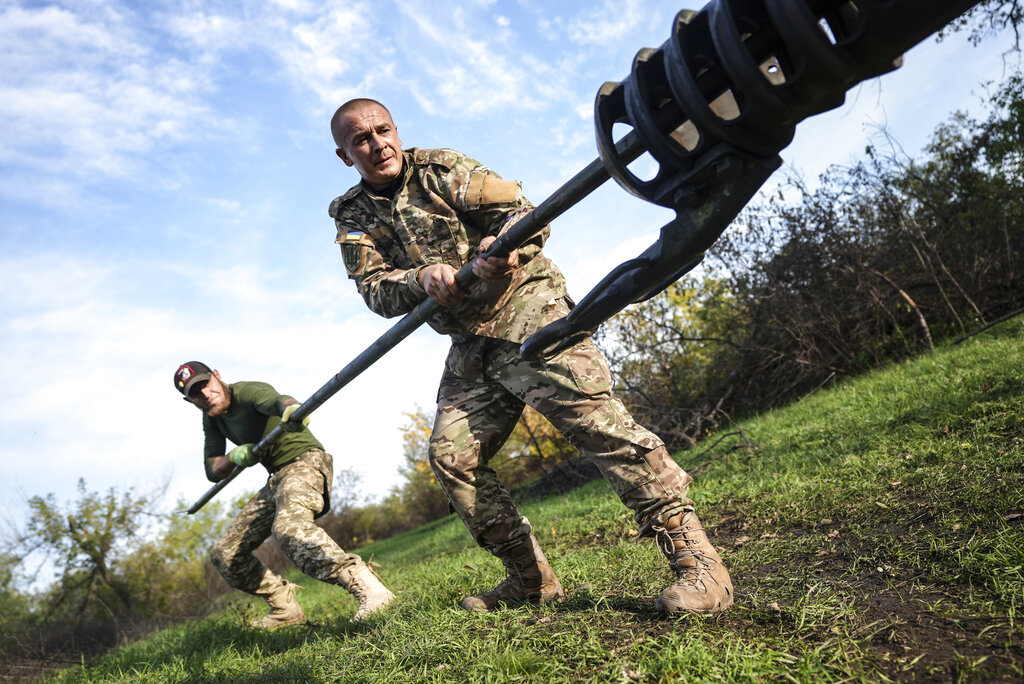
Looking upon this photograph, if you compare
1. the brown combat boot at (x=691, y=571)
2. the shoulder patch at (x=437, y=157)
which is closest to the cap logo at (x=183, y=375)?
the shoulder patch at (x=437, y=157)

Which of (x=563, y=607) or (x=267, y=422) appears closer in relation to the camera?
(x=563, y=607)

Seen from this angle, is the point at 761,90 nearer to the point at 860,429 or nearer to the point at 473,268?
the point at 473,268

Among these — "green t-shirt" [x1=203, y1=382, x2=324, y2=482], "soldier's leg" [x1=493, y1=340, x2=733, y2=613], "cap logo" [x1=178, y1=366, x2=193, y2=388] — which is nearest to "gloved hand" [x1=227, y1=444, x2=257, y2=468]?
"green t-shirt" [x1=203, y1=382, x2=324, y2=482]

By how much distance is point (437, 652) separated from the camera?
2.81 meters

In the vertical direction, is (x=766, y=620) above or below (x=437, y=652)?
below

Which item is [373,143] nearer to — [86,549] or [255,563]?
[255,563]

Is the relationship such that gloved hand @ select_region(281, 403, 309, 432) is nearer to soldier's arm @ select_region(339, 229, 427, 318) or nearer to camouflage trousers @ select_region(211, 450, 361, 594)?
camouflage trousers @ select_region(211, 450, 361, 594)

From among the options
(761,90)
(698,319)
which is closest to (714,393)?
(698,319)

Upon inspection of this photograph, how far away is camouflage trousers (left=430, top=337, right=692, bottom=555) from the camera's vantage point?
2822mm

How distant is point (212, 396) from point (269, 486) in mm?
965

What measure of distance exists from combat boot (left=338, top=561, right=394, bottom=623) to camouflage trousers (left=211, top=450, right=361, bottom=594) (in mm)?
85

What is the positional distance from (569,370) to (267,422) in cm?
380

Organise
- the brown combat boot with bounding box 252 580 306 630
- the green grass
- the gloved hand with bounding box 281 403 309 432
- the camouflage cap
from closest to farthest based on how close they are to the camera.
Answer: the green grass
the gloved hand with bounding box 281 403 309 432
the brown combat boot with bounding box 252 580 306 630
the camouflage cap

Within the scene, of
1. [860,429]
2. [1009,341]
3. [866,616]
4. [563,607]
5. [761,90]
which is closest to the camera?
[761,90]
